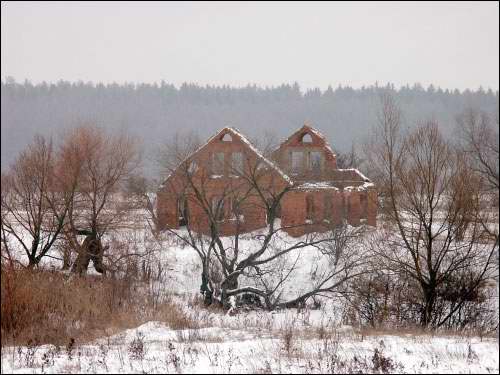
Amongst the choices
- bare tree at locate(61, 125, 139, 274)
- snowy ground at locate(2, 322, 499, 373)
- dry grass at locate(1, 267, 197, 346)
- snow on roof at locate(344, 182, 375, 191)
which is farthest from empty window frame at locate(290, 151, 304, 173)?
snowy ground at locate(2, 322, 499, 373)

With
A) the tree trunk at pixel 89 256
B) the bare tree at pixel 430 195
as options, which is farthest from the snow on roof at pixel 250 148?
the bare tree at pixel 430 195

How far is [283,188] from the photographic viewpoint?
939 inches

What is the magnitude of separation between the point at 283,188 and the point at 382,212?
632 cm

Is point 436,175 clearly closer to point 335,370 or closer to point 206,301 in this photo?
point 206,301

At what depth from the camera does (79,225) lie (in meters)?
20.2

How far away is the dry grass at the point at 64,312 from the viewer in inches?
325

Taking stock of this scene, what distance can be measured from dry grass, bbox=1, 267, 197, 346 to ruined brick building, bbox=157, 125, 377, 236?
397 inches

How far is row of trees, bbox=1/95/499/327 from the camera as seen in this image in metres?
14.9

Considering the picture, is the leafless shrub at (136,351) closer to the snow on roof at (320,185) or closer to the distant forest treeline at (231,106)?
the snow on roof at (320,185)

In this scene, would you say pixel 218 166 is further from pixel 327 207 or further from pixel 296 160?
pixel 327 207

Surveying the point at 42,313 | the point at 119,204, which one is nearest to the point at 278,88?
the point at 119,204

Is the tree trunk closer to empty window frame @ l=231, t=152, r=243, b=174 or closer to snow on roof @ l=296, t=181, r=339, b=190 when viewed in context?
empty window frame @ l=231, t=152, r=243, b=174

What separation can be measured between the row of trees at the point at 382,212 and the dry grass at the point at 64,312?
260cm

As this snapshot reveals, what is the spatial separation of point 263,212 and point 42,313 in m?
17.6
